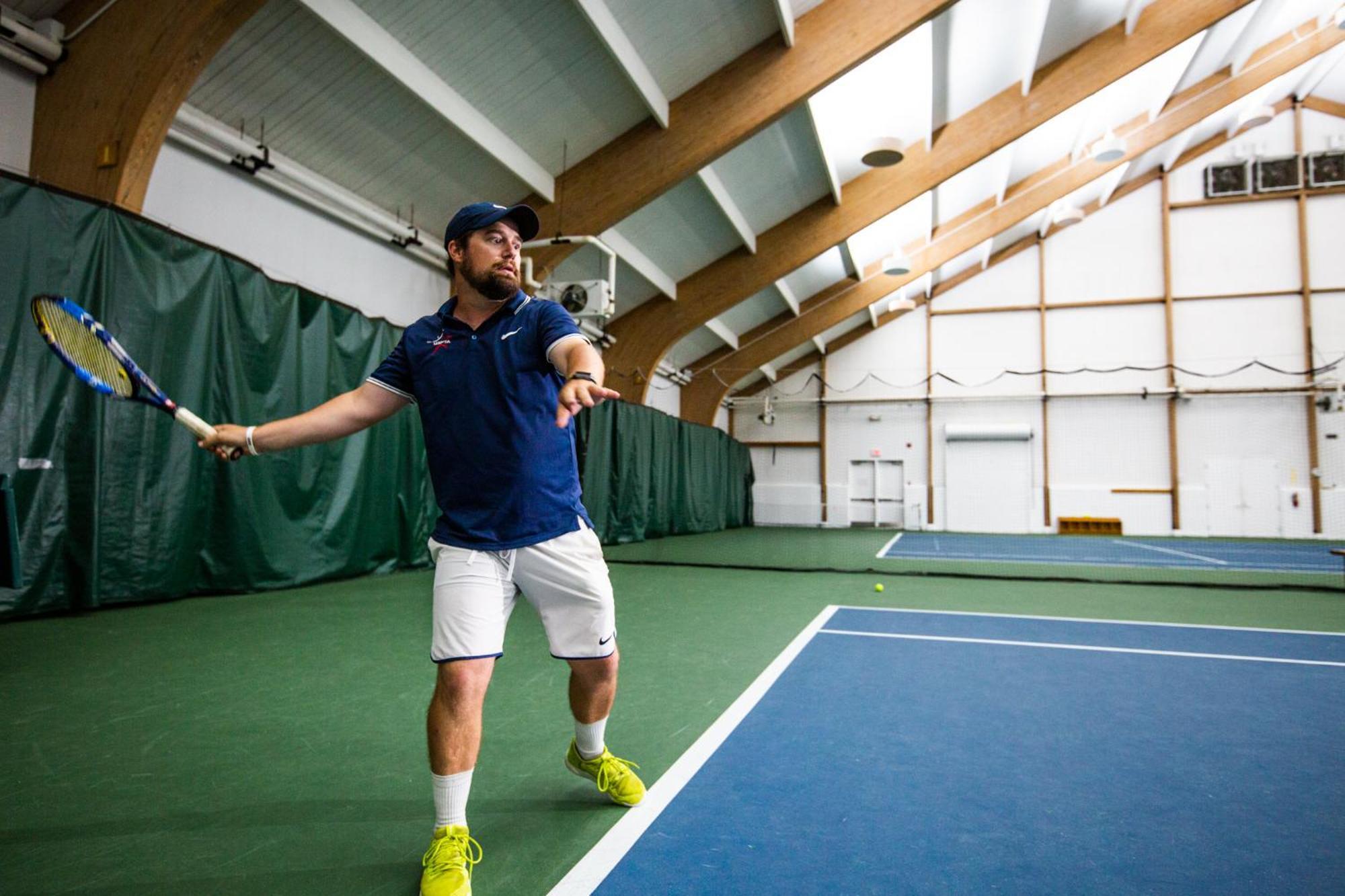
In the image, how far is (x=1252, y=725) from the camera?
2990 millimetres

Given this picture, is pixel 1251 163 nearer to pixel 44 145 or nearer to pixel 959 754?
pixel 959 754

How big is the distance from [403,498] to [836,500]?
47.5 feet

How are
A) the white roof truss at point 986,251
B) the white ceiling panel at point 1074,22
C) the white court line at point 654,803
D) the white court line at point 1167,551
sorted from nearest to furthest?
the white court line at point 654,803
the white ceiling panel at point 1074,22
the white court line at point 1167,551
the white roof truss at point 986,251

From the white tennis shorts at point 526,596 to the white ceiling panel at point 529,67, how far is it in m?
6.07

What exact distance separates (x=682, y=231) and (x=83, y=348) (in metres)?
10.1

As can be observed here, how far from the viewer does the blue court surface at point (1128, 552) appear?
1011cm

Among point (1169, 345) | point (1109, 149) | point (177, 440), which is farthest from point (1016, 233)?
point (177, 440)

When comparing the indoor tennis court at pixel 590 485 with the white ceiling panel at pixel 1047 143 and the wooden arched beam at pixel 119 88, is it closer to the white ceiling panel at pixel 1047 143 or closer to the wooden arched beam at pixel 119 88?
the wooden arched beam at pixel 119 88

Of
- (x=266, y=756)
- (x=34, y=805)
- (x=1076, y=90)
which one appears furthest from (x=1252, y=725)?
(x=1076, y=90)

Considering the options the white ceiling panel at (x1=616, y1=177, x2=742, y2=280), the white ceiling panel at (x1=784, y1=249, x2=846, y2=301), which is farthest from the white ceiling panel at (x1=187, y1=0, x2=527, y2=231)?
the white ceiling panel at (x1=784, y1=249, x2=846, y2=301)

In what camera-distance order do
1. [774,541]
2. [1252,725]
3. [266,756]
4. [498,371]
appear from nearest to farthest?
[498,371], [266,756], [1252,725], [774,541]

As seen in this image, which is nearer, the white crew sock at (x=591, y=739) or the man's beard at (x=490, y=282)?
the man's beard at (x=490, y=282)

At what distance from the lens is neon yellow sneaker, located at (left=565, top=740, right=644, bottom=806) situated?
223 centimetres

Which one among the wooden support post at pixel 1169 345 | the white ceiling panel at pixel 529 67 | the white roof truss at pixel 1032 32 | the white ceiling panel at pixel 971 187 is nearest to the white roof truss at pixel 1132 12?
the white roof truss at pixel 1032 32
